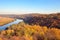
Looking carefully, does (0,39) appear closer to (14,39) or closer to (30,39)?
(14,39)

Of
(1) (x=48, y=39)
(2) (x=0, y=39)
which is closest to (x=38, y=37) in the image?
(1) (x=48, y=39)

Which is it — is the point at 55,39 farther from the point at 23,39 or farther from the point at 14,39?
the point at 14,39

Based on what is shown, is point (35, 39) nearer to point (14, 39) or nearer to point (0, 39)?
point (14, 39)

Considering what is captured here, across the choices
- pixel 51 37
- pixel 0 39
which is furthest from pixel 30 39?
pixel 0 39

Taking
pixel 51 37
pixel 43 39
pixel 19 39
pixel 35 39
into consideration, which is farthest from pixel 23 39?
pixel 51 37

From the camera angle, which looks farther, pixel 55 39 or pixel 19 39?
pixel 19 39

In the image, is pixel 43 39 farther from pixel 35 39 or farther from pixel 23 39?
pixel 23 39

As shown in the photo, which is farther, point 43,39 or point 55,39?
point 43,39

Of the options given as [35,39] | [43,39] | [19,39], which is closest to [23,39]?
[19,39]
